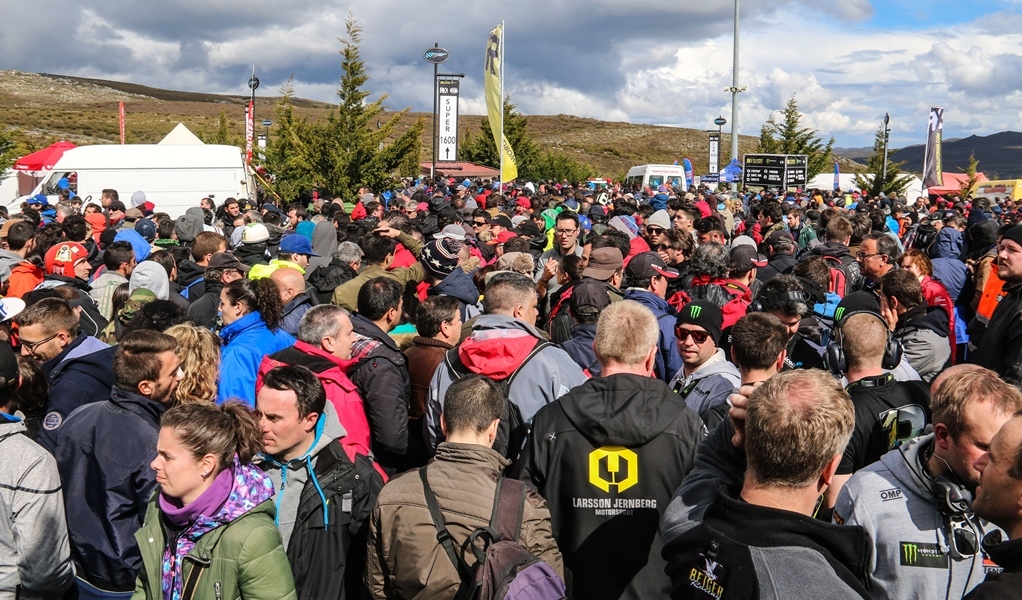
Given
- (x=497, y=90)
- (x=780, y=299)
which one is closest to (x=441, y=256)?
(x=780, y=299)

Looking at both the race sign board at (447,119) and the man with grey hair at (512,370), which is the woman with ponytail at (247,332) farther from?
the race sign board at (447,119)

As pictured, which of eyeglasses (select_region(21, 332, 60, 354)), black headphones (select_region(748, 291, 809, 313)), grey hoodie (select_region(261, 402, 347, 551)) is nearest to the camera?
grey hoodie (select_region(261, 402, 347, 551))

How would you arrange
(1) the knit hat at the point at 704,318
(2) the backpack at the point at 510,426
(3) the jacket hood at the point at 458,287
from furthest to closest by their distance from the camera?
(3) the jacket hood at the point at 458,287 < (1) the knit hat at the point at 704,318 < (2) the backpack at the point at 510,426

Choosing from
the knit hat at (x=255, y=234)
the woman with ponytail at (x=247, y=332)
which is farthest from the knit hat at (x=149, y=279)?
the woman with ponytail at (x=247, y=332)

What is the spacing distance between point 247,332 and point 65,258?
12.0 ft

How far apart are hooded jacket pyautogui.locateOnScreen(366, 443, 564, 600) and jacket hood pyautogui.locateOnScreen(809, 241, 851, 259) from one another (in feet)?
18.0

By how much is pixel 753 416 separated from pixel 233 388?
11.3ft

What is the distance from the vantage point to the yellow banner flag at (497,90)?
16453mm

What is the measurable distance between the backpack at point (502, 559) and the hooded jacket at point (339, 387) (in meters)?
1.11

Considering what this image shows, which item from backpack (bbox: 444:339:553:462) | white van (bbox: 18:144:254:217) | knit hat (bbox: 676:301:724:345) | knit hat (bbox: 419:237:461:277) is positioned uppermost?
white van (bbox: 18:144:254:217)

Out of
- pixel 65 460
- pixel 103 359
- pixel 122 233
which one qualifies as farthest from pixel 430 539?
pixel 122 233

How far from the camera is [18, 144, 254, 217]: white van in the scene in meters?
19.1

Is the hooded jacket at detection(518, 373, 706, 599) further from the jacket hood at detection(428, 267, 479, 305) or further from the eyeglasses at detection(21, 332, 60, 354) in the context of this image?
the eyeglasses at detection(21, 332, 60, 354)

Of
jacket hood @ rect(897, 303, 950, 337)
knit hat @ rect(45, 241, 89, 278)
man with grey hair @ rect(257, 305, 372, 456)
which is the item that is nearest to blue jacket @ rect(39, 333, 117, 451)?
man with grey hair @ rect(257, 305, 372, 456)
